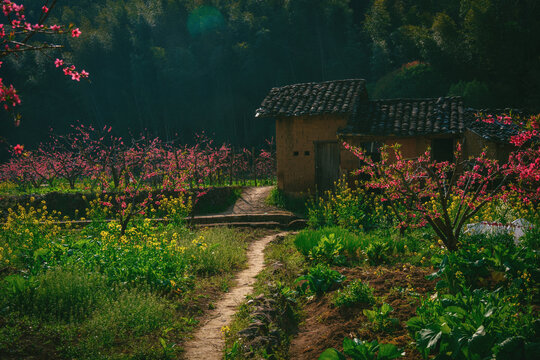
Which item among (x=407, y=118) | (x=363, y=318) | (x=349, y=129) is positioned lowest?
(x=363, y=318)

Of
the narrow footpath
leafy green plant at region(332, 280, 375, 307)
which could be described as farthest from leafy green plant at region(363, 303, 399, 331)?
the narrow footpath

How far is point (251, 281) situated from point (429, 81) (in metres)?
23.5

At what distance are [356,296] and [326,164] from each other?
10.6 meters

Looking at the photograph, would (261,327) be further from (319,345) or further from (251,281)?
(251,281)

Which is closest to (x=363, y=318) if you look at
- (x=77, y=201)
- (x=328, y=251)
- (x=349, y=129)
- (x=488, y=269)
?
(x=488, y=269)

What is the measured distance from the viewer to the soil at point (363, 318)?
3.97m

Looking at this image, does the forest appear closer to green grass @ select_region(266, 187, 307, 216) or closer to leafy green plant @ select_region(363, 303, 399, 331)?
green grass @ select_region(266, 187, 307, 216)

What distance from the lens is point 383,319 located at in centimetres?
406

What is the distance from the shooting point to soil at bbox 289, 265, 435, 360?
13.0 feet

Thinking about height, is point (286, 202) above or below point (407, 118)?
below

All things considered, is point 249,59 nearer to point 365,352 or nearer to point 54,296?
point 54,296

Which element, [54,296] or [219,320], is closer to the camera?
[54,296]

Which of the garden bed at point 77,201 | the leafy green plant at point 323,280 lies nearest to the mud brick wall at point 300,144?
the garden bed at point 77,201

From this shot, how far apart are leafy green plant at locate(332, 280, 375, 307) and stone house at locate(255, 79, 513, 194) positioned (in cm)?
970
